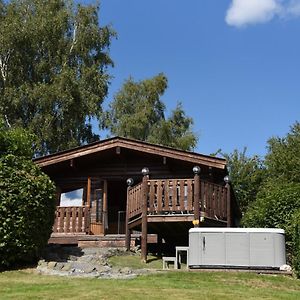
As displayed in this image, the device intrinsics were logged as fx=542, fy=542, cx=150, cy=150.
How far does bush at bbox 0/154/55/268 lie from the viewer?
1262 cm

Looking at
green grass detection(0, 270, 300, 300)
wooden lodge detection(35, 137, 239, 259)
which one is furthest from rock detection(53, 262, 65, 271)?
wooden lodge detection(35, 137, 239, 259)

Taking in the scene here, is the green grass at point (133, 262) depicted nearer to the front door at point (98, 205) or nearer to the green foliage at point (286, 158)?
the front door at point (98, 205)

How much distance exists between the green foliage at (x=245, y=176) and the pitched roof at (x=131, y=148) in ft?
51.6

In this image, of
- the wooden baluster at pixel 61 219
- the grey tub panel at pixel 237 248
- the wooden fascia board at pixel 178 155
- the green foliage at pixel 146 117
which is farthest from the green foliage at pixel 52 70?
the grey tub panel at pixel 237 248

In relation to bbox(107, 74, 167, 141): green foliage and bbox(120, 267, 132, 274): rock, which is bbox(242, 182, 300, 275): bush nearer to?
bbox(120, 267, 132, 274): rock

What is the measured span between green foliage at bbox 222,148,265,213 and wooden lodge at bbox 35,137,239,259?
12.8 meters

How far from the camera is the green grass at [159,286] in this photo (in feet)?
30.8

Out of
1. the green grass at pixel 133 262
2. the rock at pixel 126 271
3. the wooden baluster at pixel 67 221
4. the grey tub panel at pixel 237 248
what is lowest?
the rock at pixel 126 271

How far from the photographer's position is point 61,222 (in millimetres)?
18500

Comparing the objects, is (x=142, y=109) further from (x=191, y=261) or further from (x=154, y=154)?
(x=191, y=261)

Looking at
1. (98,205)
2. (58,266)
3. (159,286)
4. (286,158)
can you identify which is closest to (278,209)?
(159,286)

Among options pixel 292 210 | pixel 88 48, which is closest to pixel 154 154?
pixel 292 210

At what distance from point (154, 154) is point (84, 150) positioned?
248 centimetres

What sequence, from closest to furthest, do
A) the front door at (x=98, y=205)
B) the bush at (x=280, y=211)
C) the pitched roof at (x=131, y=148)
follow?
the bush at (x=280, y=211) < the pitched roof at (x=131, y=148) < the front door at (x=98, y=205)
